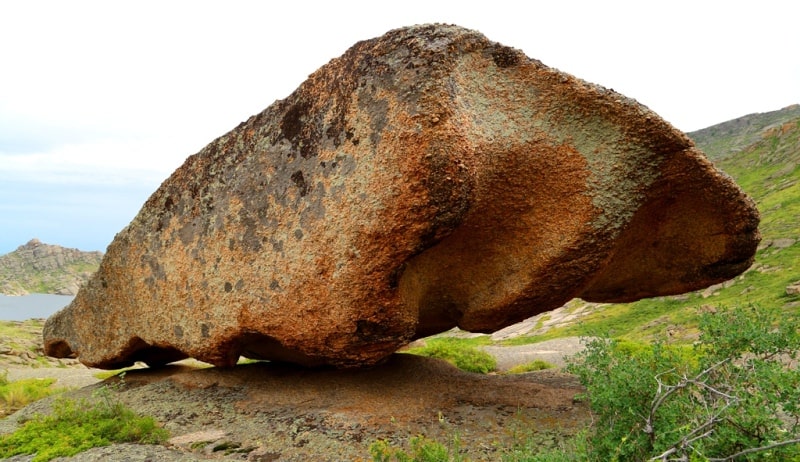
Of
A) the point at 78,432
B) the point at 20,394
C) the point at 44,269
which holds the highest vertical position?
the point at 44,269

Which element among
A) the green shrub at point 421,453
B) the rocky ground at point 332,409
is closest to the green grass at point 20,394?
Answer: the rocky ground at point 332,409

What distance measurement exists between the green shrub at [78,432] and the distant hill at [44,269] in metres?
84.8

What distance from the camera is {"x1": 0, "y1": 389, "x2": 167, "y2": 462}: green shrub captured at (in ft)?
24.1

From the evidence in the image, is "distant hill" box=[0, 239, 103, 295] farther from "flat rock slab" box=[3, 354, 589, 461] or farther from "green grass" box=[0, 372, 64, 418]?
"flat rock slab" box=[3, 354, 589, 461]

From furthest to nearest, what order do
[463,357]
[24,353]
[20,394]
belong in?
[24,353], [463,357], [20,394]

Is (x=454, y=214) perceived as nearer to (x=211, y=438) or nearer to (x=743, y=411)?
(x=743, y=411)

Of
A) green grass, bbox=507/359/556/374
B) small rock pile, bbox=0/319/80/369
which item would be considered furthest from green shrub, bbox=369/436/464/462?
small rock pile, bbox=0/319/80/369

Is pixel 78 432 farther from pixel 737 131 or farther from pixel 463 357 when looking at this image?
pixel 737 131

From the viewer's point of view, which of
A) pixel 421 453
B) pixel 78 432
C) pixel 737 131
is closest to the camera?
pixel 421 453

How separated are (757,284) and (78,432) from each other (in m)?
23.4

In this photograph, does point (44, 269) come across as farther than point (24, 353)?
Yes

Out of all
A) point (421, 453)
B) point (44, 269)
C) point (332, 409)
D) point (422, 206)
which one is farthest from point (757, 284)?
point (44, 269)

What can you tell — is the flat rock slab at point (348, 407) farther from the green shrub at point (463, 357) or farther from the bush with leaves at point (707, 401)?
the green shrub at point (463, 357)

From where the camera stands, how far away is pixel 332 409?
800 cm
